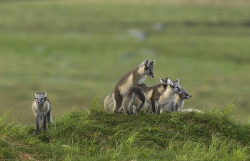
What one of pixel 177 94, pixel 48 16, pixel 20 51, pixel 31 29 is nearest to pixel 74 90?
pixel 20 51

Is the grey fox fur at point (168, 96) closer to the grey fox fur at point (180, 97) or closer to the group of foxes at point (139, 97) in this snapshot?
the group of foxes at point (139, 97)

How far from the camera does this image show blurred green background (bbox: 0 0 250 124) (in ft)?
216

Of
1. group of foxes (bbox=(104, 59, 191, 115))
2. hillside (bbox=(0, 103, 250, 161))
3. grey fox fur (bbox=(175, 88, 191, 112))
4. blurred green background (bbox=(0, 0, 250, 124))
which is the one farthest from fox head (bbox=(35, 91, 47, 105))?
blurred green background (bbox=(0, 0, 250, 124))

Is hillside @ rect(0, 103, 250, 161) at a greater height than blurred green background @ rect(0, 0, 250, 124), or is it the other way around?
blurred green background @ rect(0, 0, 250, 124)

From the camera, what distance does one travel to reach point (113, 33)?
118625 mm

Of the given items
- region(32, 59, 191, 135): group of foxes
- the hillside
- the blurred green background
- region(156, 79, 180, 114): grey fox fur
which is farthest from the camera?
the blurred green background

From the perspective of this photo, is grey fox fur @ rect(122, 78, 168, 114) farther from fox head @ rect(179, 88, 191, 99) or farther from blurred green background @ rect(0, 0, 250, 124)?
blurred green background @ rect(0, 0, 250, 124)

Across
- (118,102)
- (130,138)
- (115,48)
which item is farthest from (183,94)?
(115,48)

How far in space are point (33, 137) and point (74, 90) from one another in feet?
172

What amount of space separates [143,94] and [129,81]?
106 centimetres

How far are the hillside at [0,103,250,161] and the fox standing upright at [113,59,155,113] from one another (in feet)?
2.45

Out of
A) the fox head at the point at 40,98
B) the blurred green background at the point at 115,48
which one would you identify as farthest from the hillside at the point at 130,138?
the blurred green background at the point at 115,48

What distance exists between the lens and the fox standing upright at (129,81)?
16.6m

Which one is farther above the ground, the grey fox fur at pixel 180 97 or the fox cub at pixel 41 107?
the grey fox fur at pixel 180 97
